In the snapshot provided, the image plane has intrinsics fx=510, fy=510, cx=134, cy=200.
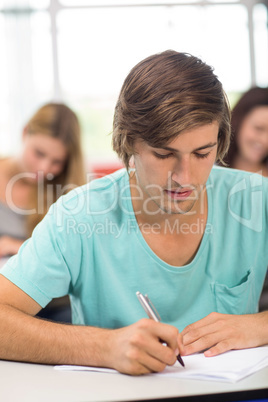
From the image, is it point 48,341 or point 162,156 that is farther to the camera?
point 162,156

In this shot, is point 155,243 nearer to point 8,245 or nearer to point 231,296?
point 231,296


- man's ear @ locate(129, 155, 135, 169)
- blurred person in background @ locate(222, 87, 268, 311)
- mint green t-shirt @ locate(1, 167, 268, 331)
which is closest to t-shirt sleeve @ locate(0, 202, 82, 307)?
mint green t-shirt @ locate(1, 167, 268, 331)

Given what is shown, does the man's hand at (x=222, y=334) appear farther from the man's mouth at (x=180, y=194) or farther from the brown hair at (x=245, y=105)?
the brown hair at (x=245, y=105)

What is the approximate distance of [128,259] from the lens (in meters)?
1.24

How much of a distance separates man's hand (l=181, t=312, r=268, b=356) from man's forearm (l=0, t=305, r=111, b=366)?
18cm

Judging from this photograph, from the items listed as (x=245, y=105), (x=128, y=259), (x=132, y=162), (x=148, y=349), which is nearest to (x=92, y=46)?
(x=245, y=105)

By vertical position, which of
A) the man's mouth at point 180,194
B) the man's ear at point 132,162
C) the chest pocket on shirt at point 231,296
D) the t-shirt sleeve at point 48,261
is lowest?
the chest pocket on shirt at point 231,296

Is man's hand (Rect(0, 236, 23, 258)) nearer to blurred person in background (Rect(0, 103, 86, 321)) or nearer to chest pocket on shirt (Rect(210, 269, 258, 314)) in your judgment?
blurred person in background (Rect(0, 103, 86, 321))

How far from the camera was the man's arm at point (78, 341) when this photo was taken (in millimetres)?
886

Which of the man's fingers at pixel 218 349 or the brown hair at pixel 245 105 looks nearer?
the man's fingers at pixel 218 349

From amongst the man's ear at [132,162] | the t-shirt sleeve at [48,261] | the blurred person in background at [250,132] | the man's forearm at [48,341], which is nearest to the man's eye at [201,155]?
the man's ear at [132,162]

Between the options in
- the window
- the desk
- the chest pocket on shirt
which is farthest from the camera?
the window

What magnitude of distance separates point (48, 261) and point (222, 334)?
41cm

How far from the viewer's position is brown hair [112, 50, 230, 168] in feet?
3.56
